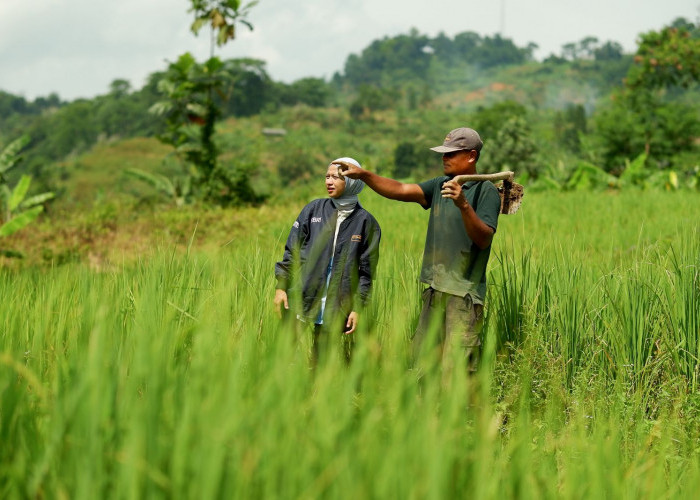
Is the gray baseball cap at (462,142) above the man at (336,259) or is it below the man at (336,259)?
above

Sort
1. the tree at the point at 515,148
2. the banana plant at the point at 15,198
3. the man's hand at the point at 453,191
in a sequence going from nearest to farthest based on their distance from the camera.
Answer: the man's hand at the point at 453,191 → the banana plant at the point at 15,198 → the tree at the point at 515,148

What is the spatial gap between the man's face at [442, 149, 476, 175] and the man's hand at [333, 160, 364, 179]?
422 mm

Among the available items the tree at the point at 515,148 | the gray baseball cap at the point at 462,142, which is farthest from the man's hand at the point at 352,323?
the tree at the point at 515,148

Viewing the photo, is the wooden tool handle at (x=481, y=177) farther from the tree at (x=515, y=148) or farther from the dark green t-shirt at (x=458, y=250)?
the tree at (x=515, y=148)

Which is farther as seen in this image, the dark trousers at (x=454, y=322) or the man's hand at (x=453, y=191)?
the dark trousers at (x=454, y=322)

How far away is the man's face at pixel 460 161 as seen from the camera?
3129 millimetres

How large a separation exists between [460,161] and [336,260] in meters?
0.71

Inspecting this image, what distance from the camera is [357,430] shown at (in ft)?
5.11

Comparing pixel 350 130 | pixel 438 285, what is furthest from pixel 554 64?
pixel 438 285

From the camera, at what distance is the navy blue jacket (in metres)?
3.25

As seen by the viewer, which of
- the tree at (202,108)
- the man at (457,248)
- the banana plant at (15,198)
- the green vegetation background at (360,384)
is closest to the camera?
the green vegetation background at (360,384)

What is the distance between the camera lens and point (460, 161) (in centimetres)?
314

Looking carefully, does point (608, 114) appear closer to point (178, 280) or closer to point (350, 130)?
point (178, 280)

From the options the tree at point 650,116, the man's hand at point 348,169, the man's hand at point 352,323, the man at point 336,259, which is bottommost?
the man's hand at point 352,323
